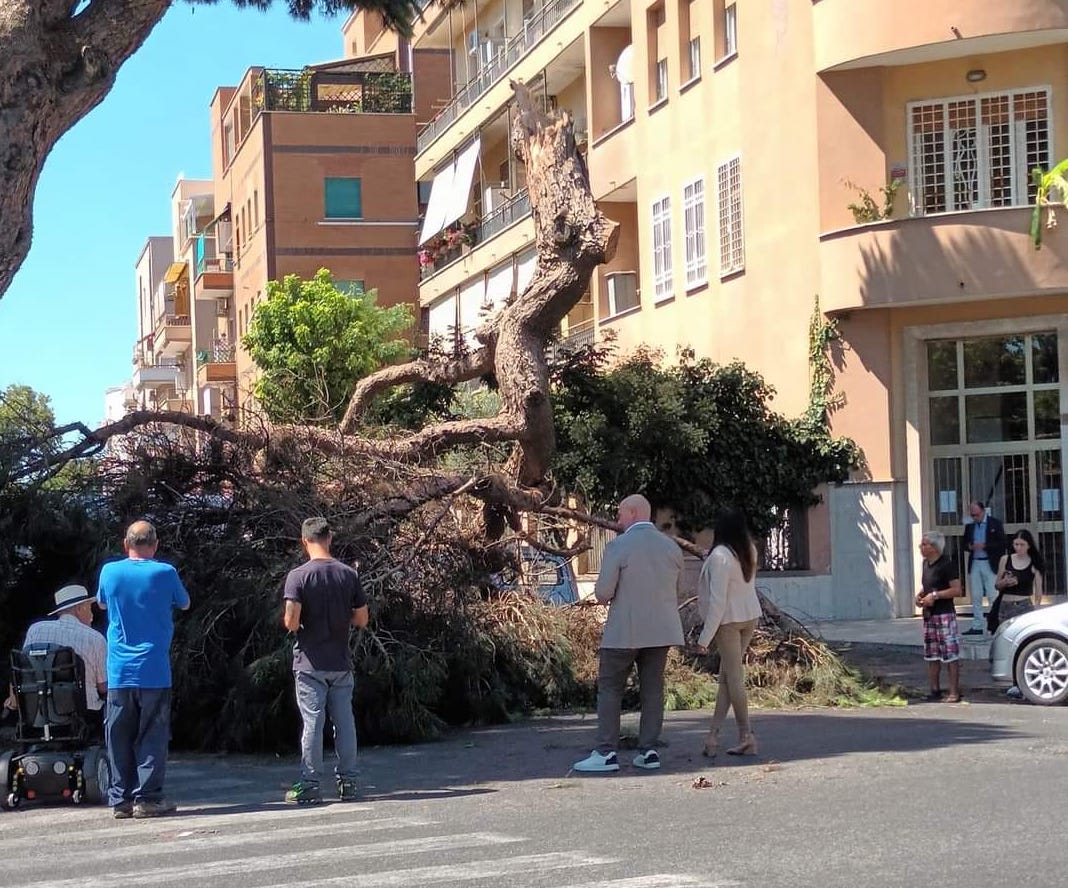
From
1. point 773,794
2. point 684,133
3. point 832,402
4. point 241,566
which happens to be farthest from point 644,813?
point 684,133

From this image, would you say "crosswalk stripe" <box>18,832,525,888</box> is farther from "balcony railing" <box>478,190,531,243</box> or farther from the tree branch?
"balcony railing" <box>478,190,531,243</box>

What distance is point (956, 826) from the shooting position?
854 centimetres

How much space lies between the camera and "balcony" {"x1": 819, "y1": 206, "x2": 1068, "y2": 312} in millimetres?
23922

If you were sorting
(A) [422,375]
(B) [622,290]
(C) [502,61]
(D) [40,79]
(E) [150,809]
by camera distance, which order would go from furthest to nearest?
(C) [502,61] < (B) [622,290] < (A) [422,375] < (D) [40,79] < (E) [150,809]

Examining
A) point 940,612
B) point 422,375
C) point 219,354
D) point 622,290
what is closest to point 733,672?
point 940,612

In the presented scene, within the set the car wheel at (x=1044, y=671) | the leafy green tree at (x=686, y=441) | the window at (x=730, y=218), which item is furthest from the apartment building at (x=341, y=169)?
the car wheel at (x=1044, y=671)

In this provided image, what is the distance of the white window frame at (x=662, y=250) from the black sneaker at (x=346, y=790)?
21413mm

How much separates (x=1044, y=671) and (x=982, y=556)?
714cm

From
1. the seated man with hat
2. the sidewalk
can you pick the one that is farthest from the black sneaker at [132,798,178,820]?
the sidewalk

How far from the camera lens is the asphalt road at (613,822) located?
304 inches

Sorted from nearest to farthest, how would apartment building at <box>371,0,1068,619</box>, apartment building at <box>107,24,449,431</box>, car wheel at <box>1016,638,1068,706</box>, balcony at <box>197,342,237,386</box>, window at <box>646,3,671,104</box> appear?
car wheel at <box>1016,638,1068,706</box>
apartment building at <box>371,0,1068,619</box>
window at <box>646,3,671,104</box>
apartment building at <box>107,24,449,431</box>
balcony at <box>197,342,237,386</box>

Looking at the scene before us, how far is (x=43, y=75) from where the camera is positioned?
1303 centimetres

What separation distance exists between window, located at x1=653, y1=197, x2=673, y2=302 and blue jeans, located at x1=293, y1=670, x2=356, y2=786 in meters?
21.4

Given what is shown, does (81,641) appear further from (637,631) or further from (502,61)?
(502,61)
